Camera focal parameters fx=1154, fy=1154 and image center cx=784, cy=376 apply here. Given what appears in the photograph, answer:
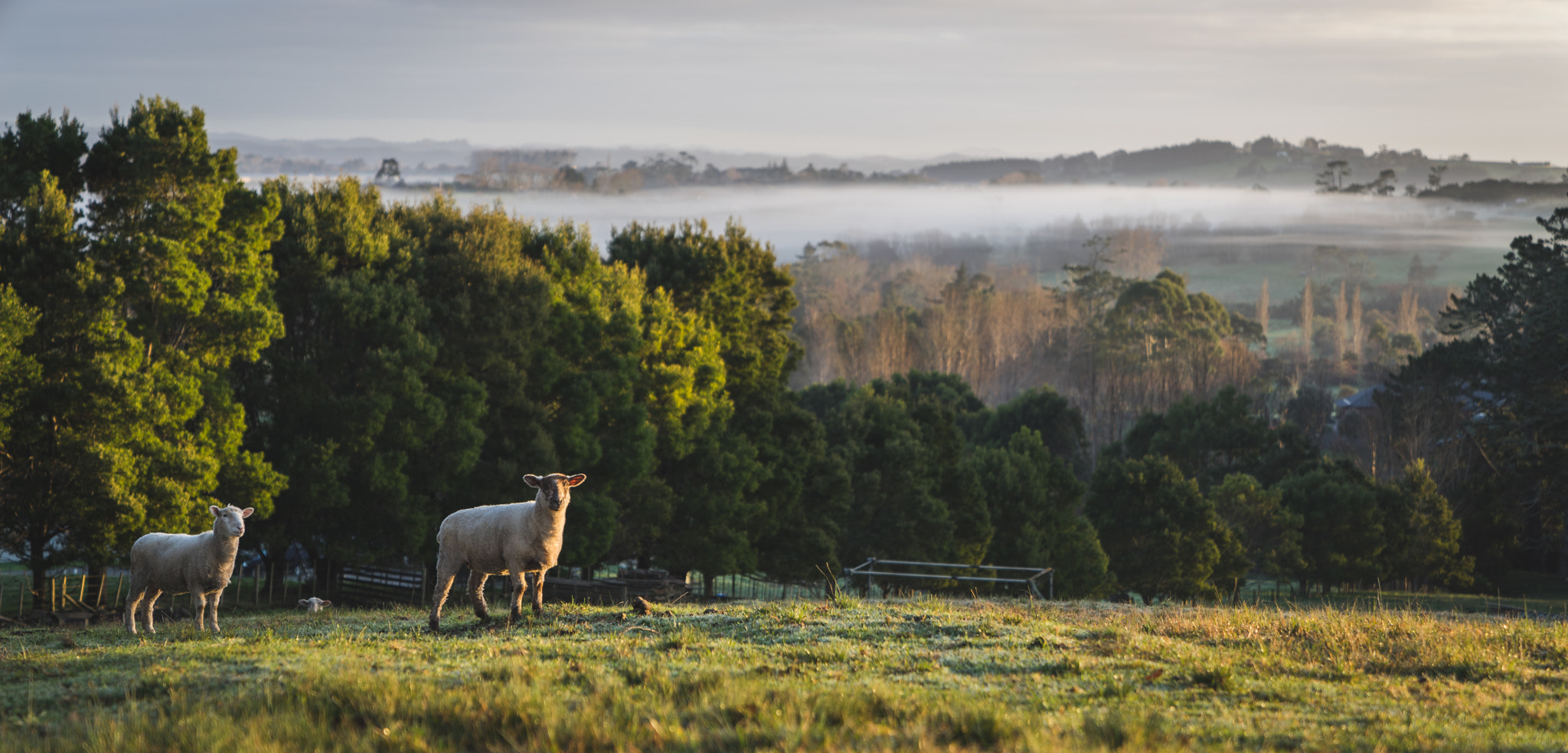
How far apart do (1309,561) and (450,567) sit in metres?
61.2

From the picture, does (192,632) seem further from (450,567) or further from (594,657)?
(594,657)

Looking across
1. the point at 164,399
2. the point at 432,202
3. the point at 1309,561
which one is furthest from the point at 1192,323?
the point at 164,399

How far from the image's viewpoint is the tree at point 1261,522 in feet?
Result: 211

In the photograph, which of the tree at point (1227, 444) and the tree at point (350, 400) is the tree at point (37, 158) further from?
the tree at point (1227, 444)

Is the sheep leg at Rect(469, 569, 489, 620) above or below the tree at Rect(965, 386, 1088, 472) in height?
above

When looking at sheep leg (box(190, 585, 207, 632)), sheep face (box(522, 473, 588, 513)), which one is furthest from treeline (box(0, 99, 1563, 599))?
sheep face (box(522, 473, 588, 513))

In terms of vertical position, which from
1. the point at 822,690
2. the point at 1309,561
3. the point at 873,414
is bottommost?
the point at 1309,561

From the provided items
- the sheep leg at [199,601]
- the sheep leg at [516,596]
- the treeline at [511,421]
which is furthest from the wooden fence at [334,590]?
the sheep leg at [516,596]

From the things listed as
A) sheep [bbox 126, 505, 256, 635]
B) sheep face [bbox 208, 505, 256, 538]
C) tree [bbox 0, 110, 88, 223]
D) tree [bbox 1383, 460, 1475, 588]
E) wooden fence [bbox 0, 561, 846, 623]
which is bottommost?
tree [bbox 1383, 460, 1475, 588]

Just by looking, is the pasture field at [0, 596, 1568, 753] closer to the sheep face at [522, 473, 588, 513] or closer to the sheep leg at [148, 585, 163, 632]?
the sheep face at [522, 473, 588, 513]

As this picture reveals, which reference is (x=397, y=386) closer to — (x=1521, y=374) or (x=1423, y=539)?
(x=1423, y=539)

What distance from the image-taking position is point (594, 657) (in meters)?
13.2

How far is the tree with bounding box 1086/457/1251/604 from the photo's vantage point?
199 ft

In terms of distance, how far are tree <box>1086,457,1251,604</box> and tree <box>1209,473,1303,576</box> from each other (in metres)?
2.57
